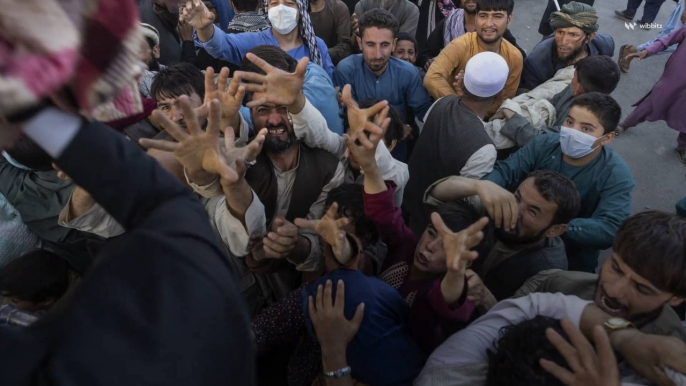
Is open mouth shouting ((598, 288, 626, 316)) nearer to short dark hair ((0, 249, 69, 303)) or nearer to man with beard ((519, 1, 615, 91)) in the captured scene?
short dark hair ((0, 249, 69, 303))

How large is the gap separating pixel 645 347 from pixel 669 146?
4164 mm

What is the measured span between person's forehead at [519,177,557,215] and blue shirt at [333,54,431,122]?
131 cm

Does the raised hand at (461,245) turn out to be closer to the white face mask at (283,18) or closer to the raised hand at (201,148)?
the raised hand at (201,148)

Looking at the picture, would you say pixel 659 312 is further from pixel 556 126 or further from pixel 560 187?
pixel 556 126

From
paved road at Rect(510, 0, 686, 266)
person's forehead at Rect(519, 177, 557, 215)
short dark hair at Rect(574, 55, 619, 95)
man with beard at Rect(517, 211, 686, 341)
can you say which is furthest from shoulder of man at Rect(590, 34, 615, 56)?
man with beard at Rect(517, 211, 686, 341)

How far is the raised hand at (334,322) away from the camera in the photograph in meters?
1.48

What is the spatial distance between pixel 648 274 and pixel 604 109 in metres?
1.13

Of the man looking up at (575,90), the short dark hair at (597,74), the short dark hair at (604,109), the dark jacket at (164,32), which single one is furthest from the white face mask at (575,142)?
the dark jacket at (164,32)

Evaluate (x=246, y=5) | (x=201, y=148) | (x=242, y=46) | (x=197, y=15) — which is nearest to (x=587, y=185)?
(x=201, y=148)

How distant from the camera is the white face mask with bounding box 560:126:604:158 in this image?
7.72 ft

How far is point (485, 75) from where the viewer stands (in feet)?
8.08

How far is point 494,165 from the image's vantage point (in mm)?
2461

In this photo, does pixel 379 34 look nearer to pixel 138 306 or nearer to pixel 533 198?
pixel 533 198

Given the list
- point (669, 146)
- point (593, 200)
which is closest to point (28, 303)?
point (593, 200)
